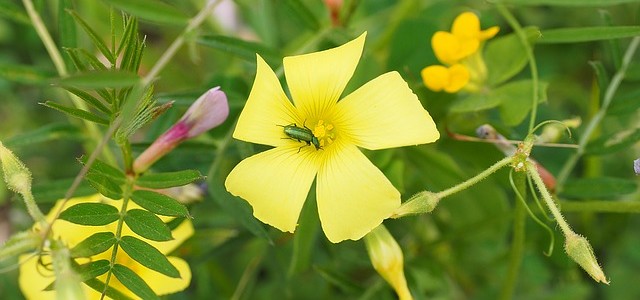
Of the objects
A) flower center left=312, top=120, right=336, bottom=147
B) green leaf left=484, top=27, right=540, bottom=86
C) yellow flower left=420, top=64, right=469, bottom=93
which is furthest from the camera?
green leaf left=484, top=27, right=540, bottom=86

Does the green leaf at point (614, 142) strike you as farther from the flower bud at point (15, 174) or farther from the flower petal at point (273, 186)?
the flower bud at point (15, 174)

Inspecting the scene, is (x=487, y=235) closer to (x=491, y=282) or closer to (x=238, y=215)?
(x=491, y=282)

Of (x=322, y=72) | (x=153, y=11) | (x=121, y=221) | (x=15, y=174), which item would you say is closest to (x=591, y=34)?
(x=322, y=72)

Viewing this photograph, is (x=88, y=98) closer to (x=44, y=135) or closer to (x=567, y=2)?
(x=44, y=135)

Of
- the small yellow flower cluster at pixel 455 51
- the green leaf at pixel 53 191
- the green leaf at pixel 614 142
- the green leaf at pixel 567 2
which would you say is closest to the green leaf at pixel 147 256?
the green leaf at pixel 53 191

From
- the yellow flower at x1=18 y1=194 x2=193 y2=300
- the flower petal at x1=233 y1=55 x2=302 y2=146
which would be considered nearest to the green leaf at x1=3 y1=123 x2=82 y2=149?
the yellow flower at x1=18 y1=194 x2=193 y2=300

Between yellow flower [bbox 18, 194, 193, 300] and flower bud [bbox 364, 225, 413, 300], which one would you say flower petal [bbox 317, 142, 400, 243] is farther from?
yellow flower [bbox 18, 194, 193, 300]

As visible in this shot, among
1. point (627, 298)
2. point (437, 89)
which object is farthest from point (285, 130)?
point (627, 298)
